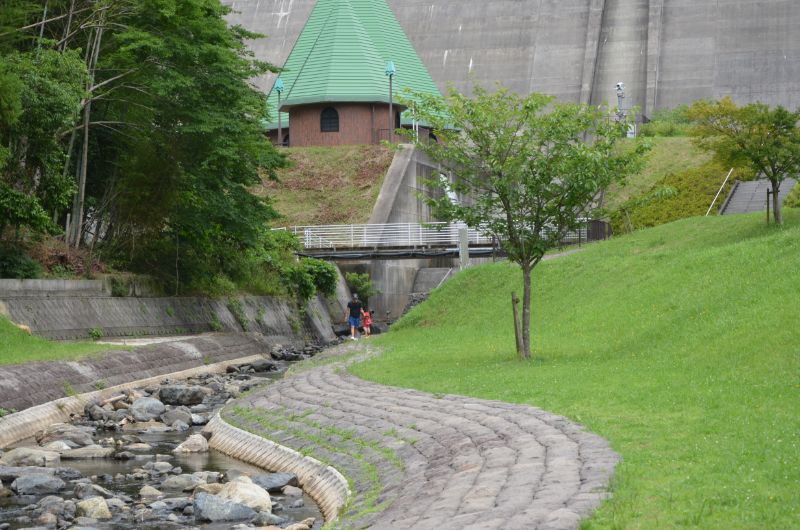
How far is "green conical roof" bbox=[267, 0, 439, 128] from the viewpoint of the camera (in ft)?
225

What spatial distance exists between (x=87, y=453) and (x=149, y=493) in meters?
3.64

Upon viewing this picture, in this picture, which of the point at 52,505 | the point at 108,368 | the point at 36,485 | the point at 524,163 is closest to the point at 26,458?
the point at 36,485

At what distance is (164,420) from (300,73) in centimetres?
5161

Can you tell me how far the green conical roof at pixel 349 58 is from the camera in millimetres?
68562

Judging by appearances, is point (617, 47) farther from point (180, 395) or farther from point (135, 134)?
point (180, 395)

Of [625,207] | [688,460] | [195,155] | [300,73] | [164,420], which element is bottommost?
[164,420]

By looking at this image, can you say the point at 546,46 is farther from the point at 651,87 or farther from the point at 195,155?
the point at 195,155

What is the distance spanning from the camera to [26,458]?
51.5 ft

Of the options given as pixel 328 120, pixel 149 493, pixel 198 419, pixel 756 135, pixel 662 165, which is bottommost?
pixel 198 419

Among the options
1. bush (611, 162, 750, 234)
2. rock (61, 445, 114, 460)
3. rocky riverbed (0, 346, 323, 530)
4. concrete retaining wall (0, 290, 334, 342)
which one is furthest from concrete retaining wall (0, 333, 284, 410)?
bush (611, 162, 750, 234)

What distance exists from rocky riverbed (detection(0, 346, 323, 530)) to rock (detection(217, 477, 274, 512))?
1cm

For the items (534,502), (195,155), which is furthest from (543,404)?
(195,155)

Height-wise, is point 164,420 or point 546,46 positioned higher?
point 546,46

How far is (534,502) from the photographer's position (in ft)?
28.3
